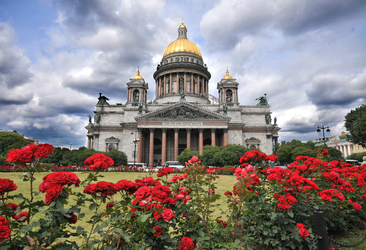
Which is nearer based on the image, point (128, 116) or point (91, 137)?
point (128, 116)

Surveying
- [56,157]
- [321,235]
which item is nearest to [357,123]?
[321,235]

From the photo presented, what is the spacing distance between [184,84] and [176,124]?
18.0 m

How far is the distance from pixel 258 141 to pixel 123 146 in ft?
97.1

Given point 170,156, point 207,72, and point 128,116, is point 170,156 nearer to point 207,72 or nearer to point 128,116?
point 128,116

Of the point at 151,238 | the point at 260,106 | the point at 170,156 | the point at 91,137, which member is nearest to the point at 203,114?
the point at 170,156

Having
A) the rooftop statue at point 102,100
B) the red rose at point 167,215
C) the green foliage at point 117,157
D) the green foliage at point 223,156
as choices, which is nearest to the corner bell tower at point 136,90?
the rooftop statue at point 102,100

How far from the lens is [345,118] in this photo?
3781cm

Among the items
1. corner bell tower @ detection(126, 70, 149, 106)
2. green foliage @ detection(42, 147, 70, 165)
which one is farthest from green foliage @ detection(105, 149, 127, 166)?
corner bell tower @ detection(126, 70, 149, 106)

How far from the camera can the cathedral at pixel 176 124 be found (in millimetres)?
43250

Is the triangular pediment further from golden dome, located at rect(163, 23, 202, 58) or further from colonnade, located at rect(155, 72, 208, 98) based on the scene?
golden dome, located at rect(163, 23, 202, 58)

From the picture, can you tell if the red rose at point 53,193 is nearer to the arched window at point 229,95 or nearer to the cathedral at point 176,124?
the cathedral at point 176,124

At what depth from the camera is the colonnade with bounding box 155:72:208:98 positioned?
57531mm

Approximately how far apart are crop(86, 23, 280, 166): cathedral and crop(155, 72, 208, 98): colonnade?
390 mm

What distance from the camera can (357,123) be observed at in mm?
33344
